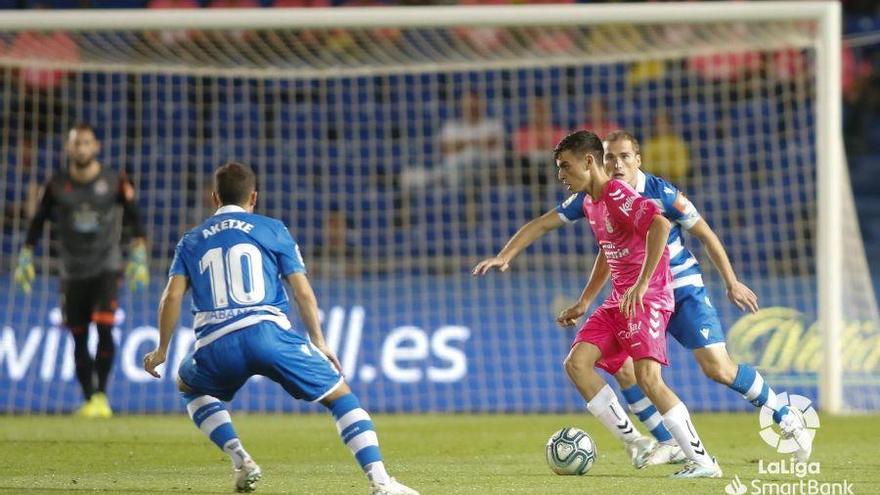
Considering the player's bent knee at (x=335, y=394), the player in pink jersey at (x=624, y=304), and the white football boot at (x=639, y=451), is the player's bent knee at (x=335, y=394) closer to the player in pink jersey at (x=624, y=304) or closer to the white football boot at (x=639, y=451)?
the player in pink jersey at (x=624, y=304)

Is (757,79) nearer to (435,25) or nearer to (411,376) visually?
A: (435,25)

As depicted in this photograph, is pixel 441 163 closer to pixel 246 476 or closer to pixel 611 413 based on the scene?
pixel 611 413

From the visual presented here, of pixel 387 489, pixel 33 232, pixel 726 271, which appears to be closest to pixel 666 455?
pixel 726 271

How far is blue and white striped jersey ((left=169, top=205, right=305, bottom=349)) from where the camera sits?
5.61 metres

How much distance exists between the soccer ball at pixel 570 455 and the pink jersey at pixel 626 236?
2.20 feet

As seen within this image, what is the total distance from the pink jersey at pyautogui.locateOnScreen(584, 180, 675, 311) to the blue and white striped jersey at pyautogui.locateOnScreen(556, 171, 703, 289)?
0.36ft

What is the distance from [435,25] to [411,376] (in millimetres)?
2798

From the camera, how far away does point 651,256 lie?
249 inches

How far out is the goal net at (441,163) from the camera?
11.4 metres

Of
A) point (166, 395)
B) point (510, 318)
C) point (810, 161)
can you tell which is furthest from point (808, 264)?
point (166, 395)

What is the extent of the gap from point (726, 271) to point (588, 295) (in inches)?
28.2

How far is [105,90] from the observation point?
13.1 metres

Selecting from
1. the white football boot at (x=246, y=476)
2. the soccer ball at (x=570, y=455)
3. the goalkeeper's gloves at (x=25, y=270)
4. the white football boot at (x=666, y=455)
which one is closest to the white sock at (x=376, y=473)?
the white football boot at (x=246, y=476)

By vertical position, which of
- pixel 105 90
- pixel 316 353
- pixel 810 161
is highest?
pixel 105 90
